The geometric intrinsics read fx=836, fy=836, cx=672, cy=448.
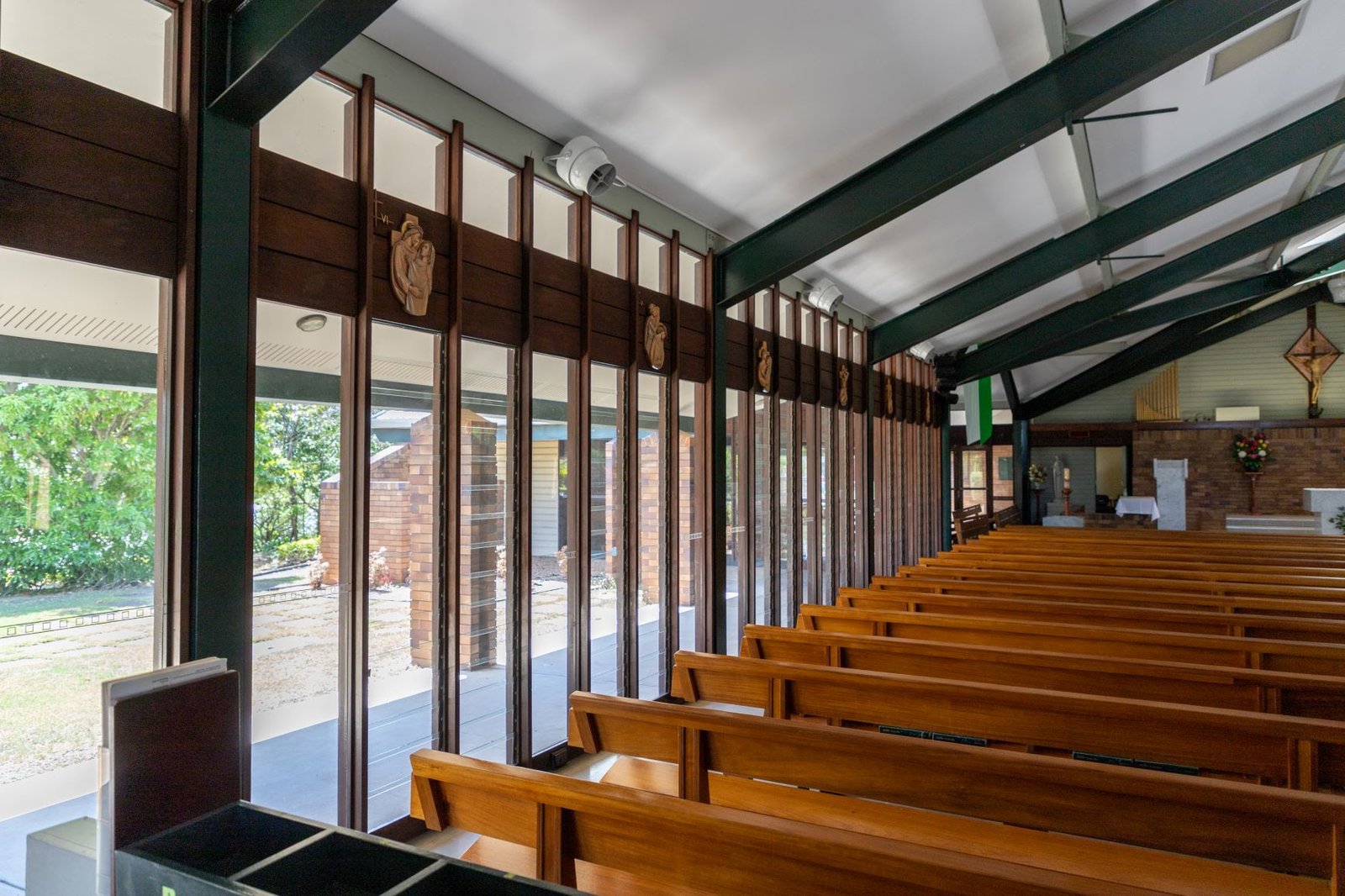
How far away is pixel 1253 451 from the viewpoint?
1422cm

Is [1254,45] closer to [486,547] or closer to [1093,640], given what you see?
[1093,640]

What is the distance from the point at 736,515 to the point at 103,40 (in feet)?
14.1

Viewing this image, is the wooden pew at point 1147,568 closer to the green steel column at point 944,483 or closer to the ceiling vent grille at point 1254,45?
the ceiling vent grille at point 1254,45

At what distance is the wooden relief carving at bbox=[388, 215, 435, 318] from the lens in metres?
3.07

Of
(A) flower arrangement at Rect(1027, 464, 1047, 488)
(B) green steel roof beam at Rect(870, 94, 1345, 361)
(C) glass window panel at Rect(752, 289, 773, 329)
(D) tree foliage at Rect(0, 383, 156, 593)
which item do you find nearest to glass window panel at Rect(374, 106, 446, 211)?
(D) tree foliage at Rect(0, 383, 156, 593)

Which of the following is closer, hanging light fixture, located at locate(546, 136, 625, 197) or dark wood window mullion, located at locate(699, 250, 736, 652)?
hanging light fixture, located at locate(546, 136, 625, 197)

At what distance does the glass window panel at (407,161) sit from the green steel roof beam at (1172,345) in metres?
12.8

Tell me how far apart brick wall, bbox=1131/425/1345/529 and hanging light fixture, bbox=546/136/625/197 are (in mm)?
14358

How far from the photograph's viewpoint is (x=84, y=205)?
2.16 meters

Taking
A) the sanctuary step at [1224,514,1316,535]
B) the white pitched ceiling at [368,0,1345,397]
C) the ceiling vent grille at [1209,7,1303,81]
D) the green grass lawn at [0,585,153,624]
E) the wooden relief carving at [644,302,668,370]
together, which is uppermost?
the ceiling vent grille at [1209,7,1303,81]

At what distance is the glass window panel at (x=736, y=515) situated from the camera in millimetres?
5699

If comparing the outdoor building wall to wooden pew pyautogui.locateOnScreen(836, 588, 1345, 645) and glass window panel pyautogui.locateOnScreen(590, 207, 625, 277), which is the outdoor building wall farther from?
glass window panel pyautogui.locateOnScreen(590, 207, 625, 277)

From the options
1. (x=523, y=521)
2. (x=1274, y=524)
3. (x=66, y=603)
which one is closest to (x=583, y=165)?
(x=523, y=521)

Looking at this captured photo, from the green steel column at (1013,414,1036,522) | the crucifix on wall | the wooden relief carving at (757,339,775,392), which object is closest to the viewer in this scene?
the wooden relief carving at (757,339,775,392)
